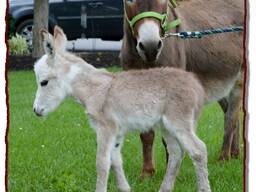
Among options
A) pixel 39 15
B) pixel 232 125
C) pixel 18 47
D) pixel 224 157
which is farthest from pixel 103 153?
pixel 18 47

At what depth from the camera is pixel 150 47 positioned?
387 cm

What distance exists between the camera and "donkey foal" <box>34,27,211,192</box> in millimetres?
3604

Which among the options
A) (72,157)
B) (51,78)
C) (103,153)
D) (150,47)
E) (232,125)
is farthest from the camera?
(232,125)

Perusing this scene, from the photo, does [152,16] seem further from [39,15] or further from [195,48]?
[39,15]

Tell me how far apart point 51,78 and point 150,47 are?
653 mm

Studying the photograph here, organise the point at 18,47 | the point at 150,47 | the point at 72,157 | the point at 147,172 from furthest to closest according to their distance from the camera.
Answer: the point at 18,47
the point at 72,157
the point at 147,172
the point at 150,47

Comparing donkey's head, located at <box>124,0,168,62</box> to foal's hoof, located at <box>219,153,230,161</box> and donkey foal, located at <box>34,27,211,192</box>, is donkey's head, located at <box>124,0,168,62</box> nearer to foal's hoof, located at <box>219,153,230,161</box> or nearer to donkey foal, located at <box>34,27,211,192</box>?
donkey foal, located at <box>34,27,211,192</box>

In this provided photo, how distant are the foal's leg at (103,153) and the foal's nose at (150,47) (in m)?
0.63

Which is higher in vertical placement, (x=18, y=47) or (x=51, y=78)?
(x=51, y=78)

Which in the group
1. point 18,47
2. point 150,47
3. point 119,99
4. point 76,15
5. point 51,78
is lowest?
point 18,47

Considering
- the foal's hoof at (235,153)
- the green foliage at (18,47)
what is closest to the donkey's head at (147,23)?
the foal's hoof at (235,153)

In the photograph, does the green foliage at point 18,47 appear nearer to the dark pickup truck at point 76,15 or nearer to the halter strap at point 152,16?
the dark pickup truck at point 76,15

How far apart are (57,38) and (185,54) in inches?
50.6
